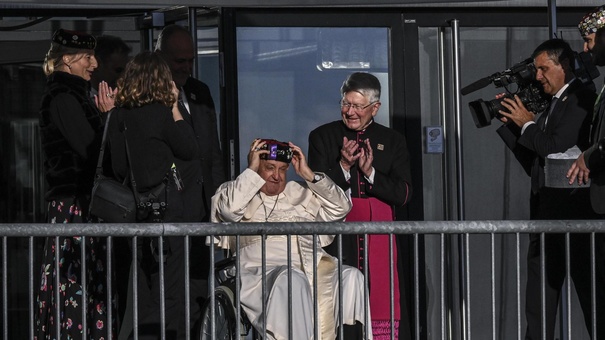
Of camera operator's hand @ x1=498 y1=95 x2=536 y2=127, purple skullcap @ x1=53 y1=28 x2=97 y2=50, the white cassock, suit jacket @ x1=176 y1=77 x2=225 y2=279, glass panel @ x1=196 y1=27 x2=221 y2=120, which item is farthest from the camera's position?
glass panel @ x1=196 y1=27 x2=221 y2=120

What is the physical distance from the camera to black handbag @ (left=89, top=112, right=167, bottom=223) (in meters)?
6.35

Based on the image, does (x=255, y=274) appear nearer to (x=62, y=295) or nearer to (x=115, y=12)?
(x=62, y=295)

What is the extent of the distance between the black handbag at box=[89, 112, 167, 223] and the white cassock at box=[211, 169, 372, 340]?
34 centimetres

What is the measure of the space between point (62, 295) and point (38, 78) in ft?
7.16

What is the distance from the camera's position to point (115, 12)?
8.42 m

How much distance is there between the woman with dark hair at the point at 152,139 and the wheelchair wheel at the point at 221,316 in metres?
0.23

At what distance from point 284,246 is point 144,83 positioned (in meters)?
1.10

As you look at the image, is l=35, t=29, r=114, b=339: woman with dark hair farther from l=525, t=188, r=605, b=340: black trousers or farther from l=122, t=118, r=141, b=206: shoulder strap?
l=525, t=188, r=605, b=340: black trousers

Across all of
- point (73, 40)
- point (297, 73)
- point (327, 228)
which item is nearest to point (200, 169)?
point (73, 40)

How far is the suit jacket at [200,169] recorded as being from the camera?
23.1ft

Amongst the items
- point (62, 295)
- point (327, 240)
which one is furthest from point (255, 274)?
point (62, 295)

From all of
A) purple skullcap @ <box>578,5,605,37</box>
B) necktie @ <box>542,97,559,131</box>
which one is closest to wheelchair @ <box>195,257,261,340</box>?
necktie @ <box>542,97,559,131</box>

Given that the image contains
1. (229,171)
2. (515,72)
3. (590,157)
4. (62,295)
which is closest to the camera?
(590,157)

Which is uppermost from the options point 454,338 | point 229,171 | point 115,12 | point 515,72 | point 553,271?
point 115,12
